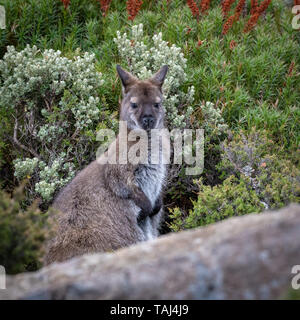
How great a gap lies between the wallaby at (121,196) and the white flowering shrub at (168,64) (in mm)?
964

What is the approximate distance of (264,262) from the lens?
2.41 meters

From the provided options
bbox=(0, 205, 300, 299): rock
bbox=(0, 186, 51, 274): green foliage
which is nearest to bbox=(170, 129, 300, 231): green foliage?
bbox=(0, 186, 51, 274): green foliage

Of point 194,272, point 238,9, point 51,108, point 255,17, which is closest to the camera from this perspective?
point 194,272

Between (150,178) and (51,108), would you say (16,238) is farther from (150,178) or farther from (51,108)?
(51,108)

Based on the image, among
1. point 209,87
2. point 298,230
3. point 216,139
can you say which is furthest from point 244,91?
point 298,230

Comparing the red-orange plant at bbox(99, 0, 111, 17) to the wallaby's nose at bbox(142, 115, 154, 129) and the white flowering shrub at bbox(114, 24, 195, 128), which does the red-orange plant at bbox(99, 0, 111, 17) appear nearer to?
the white flowering shrub at bbox(114, 24, 195, 128)

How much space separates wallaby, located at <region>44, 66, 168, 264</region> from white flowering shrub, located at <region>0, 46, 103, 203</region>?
0.87 meters

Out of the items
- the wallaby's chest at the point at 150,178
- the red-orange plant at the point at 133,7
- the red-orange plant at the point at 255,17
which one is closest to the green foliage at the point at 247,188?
the wallaby's chest at the point at 150,178

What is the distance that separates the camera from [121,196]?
5293 millimetres

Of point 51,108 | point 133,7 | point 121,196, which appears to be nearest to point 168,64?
point 133,7

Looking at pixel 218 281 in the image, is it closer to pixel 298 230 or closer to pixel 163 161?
pixel 298 230

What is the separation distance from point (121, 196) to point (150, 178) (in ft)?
1.37

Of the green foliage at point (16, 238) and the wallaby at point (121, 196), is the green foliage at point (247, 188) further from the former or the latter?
the green foliage at point (16, 238)
